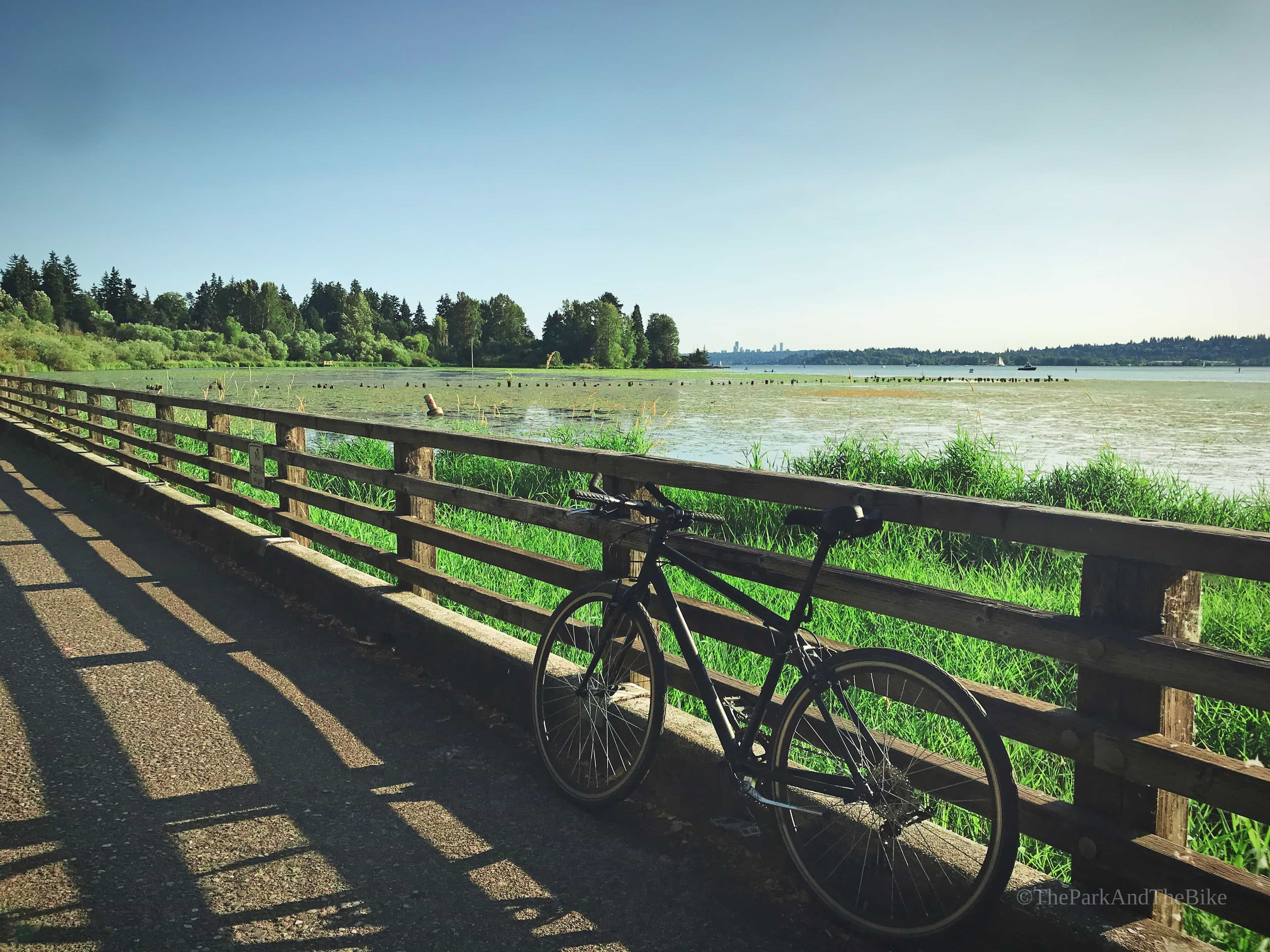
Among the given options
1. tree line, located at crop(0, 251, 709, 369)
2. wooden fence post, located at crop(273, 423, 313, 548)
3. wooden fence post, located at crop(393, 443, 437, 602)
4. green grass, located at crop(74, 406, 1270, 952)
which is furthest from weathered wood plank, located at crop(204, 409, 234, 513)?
tree line, located at crop(0, 251, 709, 369)

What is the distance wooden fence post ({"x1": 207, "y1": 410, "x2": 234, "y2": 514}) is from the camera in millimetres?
9367

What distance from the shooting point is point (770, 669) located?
10.8 ft

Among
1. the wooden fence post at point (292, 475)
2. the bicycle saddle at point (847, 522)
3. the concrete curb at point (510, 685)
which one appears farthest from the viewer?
the wooden fence post at point (292, 475)

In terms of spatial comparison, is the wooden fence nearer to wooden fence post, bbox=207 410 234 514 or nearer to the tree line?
wooden fence post, bbox=207 410 234 514

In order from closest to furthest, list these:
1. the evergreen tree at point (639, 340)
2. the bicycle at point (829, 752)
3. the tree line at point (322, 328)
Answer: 1. the bicycle at point (829, 752)
2. the tree line at point (322, 328)
3. the evergreen tree at point (639, 340)

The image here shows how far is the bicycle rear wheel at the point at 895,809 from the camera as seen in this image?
2562mm

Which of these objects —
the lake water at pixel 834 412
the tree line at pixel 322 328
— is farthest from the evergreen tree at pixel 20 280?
the lake water at pixel 834 412

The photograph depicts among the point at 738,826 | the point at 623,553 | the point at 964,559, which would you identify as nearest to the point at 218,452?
the point at 623,553

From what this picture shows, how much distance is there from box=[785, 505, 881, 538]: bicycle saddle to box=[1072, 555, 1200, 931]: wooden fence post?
61 cm

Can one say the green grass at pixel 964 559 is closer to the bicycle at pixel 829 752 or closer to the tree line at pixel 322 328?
the bicycle at pixel 829 752

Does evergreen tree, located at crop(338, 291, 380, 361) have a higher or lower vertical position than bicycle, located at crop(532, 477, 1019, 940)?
higher

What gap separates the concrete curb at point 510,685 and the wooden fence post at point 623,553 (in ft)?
2.19

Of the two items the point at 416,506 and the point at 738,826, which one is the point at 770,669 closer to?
the point at 738,826

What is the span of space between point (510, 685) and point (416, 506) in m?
1.66
